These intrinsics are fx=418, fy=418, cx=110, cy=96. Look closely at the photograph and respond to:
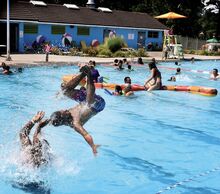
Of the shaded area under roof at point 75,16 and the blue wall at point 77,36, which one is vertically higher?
the shaded area under roof at point 75,16

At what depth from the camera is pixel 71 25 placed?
39281 millimetres

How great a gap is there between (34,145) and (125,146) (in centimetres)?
395

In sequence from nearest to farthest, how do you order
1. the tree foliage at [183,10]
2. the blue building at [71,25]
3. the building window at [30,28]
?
the blue building at [71,25]
the building window at [30,28]
the tree foliage at [183,10]

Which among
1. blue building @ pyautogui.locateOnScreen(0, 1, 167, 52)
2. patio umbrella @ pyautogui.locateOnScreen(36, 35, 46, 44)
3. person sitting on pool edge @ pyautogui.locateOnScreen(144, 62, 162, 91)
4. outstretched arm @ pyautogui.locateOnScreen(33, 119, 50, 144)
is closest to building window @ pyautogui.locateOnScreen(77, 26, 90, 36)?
blue building @ pyautogui.locateOnScreen(0, 1, 167, 52)

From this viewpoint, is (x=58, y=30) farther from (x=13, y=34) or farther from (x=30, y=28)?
(x=13, y=34)

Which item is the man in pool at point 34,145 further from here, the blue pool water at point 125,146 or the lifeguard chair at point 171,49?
the lifeguard chair at point 171,49

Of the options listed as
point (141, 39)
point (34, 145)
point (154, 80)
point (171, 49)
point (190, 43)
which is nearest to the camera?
point (34, 145)

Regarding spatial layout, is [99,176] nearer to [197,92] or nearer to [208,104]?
[208,104]

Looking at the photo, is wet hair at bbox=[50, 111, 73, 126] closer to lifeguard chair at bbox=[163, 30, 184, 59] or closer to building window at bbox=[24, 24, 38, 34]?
lifeguard chair at bbox=[163, 30, 184, 59]

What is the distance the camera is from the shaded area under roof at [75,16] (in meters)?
36.3

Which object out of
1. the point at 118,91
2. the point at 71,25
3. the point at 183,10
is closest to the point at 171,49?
the point at 71,25

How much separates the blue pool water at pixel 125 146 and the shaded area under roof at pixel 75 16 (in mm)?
18827

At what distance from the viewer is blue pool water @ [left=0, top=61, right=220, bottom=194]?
26.0 ft

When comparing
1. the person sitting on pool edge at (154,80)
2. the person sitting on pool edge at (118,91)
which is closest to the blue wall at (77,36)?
the person sitting on pool edge at (154,80)
